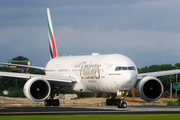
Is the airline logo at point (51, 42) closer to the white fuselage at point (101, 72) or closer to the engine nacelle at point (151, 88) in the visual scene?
the white fuselage at point (101, 72)

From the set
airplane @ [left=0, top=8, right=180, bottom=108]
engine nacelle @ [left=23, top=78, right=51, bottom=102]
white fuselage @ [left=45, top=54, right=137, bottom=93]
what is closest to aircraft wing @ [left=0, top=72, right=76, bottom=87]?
airplane @ [left=0, top=8, right=180, bottom=108]

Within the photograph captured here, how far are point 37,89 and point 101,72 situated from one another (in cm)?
640

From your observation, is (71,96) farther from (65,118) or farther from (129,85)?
(65,118)

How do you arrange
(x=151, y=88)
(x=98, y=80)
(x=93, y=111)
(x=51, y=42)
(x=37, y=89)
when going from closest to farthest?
1. (x=93, y=111)
2. (x=37, y=89)
3. (x=98, y=80)
4. (x=151, y=88)
5. (x=51, y=42)

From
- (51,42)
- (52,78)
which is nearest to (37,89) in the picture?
(52,78)

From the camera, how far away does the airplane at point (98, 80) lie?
36438 millimetres

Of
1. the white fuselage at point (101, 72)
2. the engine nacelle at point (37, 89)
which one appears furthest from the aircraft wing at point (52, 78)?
the engine nacelle at point (37, 89)

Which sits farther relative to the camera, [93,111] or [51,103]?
[51,103]

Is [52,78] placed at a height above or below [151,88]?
above

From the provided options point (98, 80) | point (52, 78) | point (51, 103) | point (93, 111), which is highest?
point (52, 78)

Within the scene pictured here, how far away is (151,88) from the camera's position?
132 ft

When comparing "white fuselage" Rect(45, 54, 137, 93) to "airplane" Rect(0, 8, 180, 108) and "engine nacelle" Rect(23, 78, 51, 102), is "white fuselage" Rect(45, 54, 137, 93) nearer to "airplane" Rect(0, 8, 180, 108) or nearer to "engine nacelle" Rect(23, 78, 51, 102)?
"airplane" Rect(0, 8, 180, 108)

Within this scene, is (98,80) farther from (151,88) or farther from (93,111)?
(93,111)

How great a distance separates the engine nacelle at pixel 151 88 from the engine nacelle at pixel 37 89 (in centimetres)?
914
